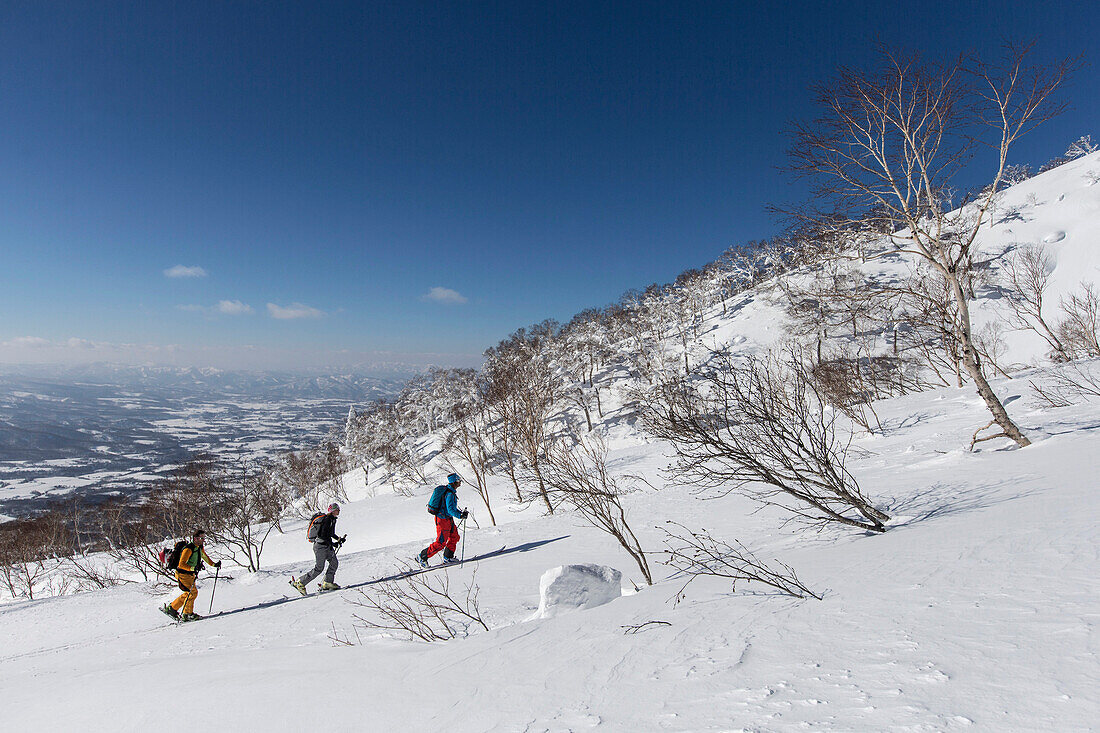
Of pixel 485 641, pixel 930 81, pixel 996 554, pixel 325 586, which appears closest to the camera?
pixel 996 554

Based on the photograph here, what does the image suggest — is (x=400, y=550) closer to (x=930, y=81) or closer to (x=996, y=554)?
(x=996, y=554)

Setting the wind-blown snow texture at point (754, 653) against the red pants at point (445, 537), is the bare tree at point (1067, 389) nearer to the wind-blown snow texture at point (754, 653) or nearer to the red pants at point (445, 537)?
the wind-blown snow texture at point (754, 653)

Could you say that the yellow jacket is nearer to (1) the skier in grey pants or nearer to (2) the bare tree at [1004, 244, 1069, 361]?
(1) the skier in grey pants

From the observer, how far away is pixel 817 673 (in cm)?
194

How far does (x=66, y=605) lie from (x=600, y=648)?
1380 centimetres

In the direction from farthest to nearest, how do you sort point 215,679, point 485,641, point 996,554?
point 485,641
point 215,679
point 996,554

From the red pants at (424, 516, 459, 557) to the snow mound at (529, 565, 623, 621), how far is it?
4.67 m

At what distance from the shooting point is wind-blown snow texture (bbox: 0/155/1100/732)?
66.2 inches

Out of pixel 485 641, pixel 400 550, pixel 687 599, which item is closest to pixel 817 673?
pixel 687 599

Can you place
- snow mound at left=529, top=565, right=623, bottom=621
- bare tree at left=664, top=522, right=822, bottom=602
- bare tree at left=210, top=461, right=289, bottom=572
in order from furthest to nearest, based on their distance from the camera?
bare tree at left=210, top=461, right=289, bottom=572 < snow mound at left=529, top=565, right=623, bottom=621 < bare tree at left=664, top=522, right=822, bottom=602

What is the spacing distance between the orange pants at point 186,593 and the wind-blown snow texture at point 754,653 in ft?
1.48

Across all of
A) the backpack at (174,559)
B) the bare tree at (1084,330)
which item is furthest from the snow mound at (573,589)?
the bare tree at (1084,330)

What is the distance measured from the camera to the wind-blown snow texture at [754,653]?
5.51ft

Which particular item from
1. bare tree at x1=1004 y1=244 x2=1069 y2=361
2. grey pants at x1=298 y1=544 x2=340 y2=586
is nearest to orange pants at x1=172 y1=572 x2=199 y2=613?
grey pants at x1=298 y1=544 x2=340 y2=586
